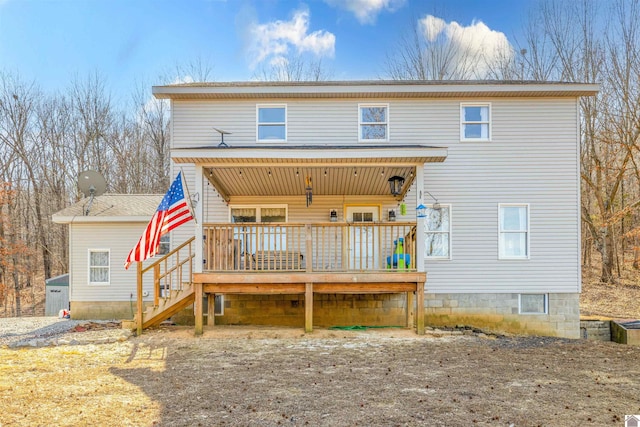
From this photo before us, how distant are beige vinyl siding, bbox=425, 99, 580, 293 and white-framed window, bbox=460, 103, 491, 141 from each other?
0.56ft

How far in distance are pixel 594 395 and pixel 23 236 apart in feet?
84.5

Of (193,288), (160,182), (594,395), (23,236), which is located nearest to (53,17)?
(160,182)

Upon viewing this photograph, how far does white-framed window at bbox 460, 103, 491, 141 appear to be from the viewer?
10844 millimetres

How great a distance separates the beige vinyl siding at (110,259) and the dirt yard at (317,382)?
190 inches

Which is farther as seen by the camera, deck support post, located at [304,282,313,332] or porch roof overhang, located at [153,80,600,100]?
porch roof overhang, located at [153,80,600,100]

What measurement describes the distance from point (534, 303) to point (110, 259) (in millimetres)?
11951

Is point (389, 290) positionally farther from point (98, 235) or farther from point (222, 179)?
point (98, 235)

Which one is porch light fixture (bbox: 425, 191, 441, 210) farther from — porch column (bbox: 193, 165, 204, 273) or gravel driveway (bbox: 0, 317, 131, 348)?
gravel driveway (bbox: 0, 317, 131, 348)

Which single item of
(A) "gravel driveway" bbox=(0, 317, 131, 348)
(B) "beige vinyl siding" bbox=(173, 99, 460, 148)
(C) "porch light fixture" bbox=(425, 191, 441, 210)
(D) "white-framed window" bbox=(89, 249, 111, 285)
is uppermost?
(B) "beige vinyl siding" bbox=(173, 99, 460, 148)

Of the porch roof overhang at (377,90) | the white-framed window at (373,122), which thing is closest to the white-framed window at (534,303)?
the porch roof overhang at (377,90)

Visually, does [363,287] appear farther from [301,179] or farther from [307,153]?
[307,153]

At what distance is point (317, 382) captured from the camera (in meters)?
5.69

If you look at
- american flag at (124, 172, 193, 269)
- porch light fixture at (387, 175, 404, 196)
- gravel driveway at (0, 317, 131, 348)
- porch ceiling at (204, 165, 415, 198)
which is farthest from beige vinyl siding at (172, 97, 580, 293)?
gravel driveway at (0, 317, 131, 348)

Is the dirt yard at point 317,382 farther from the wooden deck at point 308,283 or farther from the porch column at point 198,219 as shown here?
the porch column at point 198,219
